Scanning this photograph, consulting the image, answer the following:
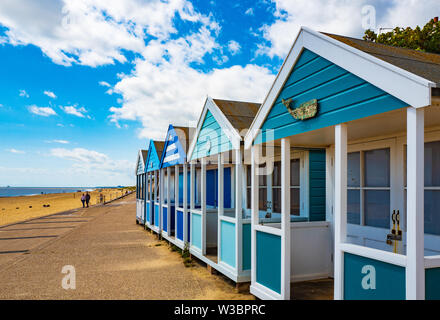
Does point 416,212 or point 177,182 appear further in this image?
point 177,182

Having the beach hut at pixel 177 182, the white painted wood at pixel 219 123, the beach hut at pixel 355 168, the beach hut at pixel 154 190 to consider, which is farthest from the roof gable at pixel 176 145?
the beach hut at pixel 355 168

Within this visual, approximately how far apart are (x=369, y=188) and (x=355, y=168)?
0.42 m

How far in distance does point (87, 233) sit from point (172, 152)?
19.3 ft

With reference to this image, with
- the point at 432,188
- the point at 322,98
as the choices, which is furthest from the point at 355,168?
the point at 322,98

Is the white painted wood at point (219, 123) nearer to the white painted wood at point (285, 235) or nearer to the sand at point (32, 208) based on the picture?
the white painted wood at point (285, 235)

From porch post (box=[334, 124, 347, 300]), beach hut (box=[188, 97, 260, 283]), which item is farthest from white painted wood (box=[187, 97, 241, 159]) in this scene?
porch post (box=[334, 124, 347, 300])

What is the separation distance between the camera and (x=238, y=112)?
6.73 meters

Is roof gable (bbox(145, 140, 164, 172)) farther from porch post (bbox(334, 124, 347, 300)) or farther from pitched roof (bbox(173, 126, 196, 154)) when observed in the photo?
porch post (bbox(334, 124, 347, 300))

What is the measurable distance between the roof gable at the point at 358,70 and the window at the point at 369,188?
1235 millimetres

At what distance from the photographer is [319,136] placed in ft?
15.2

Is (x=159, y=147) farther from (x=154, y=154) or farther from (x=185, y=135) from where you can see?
(x=185, y=135)

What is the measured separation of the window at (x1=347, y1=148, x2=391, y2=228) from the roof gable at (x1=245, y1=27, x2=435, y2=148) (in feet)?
4.05
